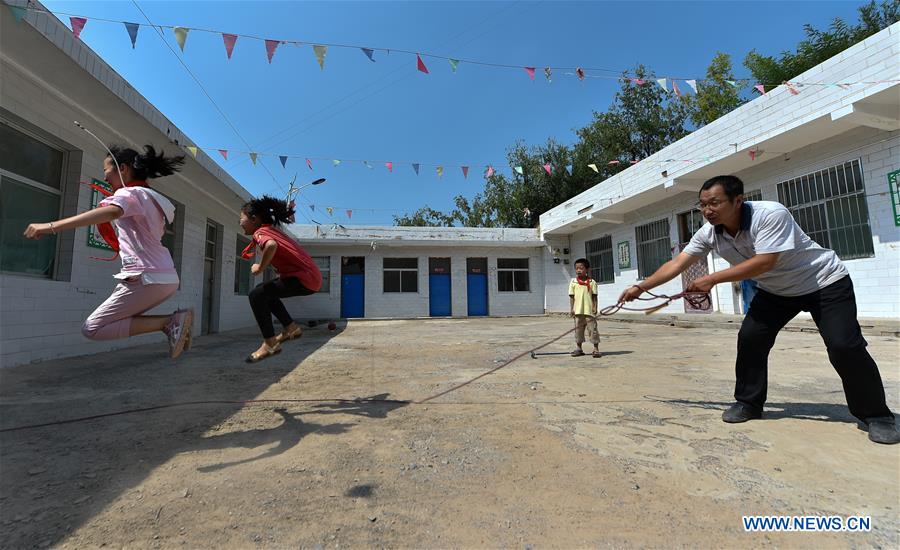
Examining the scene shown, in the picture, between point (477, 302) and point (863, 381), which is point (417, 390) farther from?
point (477, 302)

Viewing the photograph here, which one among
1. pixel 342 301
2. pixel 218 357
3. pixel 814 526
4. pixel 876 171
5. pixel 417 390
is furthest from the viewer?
pixel 342 301

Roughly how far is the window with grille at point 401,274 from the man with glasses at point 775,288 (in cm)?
1462

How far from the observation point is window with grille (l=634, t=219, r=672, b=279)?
475 inches

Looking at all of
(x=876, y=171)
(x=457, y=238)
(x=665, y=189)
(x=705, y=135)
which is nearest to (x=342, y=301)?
(x=457, y=238)

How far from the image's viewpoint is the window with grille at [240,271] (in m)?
11.2

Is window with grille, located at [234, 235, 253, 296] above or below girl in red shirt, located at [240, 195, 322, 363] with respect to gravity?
above

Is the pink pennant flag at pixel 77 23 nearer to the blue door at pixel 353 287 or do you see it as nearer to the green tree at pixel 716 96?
the blue door at pixel 353 287

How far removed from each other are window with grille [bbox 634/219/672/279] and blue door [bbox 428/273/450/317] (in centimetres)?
760

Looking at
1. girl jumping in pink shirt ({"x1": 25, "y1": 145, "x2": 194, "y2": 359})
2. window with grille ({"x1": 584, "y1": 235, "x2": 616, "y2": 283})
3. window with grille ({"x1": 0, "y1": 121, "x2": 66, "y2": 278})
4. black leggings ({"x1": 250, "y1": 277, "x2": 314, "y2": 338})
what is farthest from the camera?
window with grille ({"x1": 584, "y1": 235, "x2": 616, "y2": 283})

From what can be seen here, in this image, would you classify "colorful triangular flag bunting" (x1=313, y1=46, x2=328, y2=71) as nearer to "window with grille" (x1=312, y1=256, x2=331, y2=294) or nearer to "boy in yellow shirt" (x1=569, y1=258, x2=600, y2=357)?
"boy in yellow shirt" (x1=569, y1=258, x2=600, y2=357)

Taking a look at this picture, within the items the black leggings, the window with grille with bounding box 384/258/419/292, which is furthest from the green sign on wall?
the window with grille with bounding box 384/258/419/292

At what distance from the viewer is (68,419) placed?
8.11ft

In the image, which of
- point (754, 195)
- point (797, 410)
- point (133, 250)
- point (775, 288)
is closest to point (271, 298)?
point (133, 250)

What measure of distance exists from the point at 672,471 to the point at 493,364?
3020 mm
